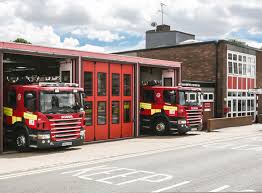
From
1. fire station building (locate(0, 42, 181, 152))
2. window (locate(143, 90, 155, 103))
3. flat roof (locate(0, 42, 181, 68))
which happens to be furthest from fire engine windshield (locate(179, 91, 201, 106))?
flat roof (locate(0, 42, 181, 68))

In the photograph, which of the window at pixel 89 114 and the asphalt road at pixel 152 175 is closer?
the asphalt road at pixel 152 175

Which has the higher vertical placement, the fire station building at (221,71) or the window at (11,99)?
the fire station building at (221,71)

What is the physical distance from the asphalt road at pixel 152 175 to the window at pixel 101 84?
5.28m

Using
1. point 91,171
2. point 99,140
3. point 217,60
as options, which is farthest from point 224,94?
point 91,171

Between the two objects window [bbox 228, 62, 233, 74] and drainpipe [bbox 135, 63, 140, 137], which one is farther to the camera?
window [bbox 228, 62, 233, 74]

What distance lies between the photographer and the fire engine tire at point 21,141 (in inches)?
586

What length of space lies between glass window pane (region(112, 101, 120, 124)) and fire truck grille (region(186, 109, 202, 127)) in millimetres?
3861

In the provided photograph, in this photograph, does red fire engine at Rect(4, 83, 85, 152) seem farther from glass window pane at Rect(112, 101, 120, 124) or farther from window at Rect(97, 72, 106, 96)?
glass window pane at Rect(112, 101, 120, 124)

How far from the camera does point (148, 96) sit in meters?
22.3

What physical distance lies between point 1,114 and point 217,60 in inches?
788

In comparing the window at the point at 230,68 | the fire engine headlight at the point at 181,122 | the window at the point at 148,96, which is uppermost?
the window at the point at 230,68

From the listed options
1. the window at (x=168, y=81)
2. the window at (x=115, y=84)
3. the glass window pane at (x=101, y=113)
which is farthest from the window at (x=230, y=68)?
the glass window pane at (x=101, y=113)

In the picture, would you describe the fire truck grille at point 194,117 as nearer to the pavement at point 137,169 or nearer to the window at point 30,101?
the pavement at point 137,169

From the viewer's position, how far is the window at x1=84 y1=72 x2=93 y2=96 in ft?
59.9
